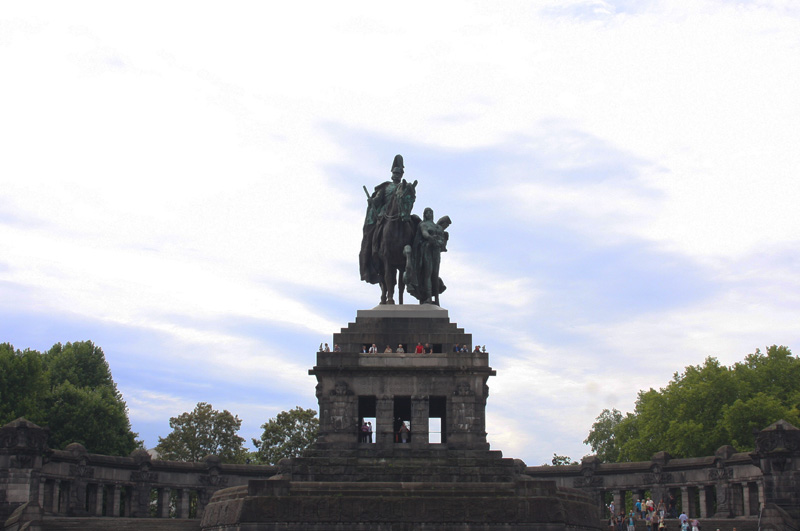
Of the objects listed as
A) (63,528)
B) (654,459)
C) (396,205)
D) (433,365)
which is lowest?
(63,528)

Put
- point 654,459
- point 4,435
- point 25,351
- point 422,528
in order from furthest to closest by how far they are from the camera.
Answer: point 25,351 < point 654,459 < point 4,435 < point 422,528

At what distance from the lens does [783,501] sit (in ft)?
139

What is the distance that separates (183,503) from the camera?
5238 cm

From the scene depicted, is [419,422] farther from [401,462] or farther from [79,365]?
[79,365]

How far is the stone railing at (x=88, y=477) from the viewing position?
4359 centimetres

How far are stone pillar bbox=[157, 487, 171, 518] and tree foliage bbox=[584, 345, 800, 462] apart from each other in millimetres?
33304

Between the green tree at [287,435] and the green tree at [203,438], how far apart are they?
187 cm

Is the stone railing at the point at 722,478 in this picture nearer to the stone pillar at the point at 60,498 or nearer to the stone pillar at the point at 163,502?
the stone pillar at the point at 163,502

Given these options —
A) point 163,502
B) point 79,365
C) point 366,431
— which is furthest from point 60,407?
point 366,431

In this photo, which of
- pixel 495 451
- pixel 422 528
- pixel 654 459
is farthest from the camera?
pixel 654 459

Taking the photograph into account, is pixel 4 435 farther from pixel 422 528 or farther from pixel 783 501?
pixel 783 501

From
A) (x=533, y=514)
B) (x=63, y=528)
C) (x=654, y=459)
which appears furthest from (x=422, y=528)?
(x=654, y=459)

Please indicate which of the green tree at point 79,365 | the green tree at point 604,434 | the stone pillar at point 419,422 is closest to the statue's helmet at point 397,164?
the stone pillar at point 419,422

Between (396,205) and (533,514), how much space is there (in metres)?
18.3
